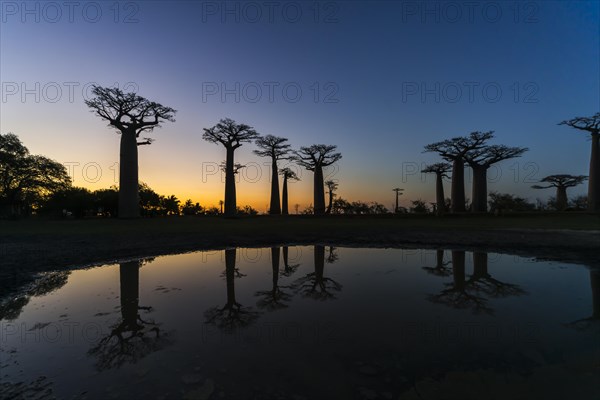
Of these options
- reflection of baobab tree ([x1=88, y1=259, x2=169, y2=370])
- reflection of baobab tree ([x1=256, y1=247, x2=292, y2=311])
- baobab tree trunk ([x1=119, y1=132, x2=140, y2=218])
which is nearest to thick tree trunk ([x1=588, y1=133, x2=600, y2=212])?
reflection of baobab tree ([x1=256, y1=247, x2=292, y2=311])

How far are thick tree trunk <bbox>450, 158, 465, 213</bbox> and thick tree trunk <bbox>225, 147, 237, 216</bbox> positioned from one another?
23617 millimetres

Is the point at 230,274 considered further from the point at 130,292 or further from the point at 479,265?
the point at 479,265

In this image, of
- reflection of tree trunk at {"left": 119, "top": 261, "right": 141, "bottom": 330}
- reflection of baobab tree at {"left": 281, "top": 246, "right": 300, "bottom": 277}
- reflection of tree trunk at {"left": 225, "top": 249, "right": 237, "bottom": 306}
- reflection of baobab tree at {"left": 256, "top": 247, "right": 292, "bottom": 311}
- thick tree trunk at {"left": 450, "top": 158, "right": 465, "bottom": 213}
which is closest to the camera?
reflection of tree trunk at {"left": 119, "top": 261, "right": 141, "bottom": 330}

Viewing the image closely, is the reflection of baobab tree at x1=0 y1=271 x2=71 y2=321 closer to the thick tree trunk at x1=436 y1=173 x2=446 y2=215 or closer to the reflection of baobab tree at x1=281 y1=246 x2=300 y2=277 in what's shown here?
the reflection of baobab tree at x1=281 y1=246 x2=300 y2=277

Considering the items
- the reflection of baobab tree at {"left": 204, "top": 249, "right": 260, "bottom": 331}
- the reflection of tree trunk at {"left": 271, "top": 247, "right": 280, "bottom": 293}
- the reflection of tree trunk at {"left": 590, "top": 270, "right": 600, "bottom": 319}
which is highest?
the reflection of tree trunk at {"left": 590, "top": 270, "right": 600, "bottom": 319}

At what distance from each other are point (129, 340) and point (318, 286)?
335 cm

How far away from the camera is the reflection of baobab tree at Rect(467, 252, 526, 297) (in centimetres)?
536

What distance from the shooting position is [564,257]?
8.62 m

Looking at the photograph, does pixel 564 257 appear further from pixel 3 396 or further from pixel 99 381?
pixel 3 396

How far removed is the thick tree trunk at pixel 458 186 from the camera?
34.2 m

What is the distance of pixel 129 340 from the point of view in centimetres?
356

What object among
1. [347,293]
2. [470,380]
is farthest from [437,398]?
[347,293]

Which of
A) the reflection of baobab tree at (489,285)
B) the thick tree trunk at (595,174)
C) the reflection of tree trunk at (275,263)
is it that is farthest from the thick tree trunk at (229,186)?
the thick tree trunk at (595,174)

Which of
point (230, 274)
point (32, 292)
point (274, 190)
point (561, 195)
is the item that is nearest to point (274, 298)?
point (230, 274)
